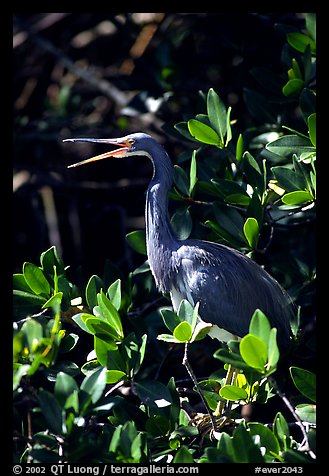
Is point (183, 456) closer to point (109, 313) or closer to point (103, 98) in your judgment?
point (109, 313)

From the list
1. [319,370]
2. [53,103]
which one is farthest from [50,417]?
[53,103]

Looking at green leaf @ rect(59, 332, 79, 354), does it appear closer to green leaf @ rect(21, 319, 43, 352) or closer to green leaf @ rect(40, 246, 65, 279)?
green leaf @ rect(40, 246, 65, 279)

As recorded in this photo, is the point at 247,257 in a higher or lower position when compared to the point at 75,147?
lower

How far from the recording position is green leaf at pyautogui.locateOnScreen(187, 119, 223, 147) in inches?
120

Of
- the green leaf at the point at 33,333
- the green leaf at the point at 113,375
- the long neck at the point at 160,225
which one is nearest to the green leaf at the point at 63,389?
the green leaf at the point at 33,333

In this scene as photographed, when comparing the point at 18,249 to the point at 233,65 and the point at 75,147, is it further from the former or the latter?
the point at 233,65

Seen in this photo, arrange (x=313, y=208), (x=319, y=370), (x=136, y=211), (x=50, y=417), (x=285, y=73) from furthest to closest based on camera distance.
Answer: (x=136, y=211)
(x=285, y=73)
(x=313, y=208)
(x=319, y=370)
(x=50, y=417)

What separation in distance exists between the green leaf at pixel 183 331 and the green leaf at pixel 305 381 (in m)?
0.34

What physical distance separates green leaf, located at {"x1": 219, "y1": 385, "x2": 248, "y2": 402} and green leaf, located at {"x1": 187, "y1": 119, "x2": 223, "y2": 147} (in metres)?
1.03

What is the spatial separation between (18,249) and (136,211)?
833 millimetres

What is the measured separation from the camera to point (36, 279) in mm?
2814

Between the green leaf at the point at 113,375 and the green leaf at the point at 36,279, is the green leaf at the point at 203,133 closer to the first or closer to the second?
the green leaf at the point at 36,279

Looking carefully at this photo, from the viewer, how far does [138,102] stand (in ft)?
13.7

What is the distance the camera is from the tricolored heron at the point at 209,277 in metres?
3.11
